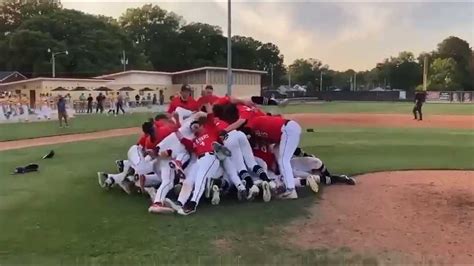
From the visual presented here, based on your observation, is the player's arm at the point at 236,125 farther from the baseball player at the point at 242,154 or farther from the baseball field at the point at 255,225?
the baseball field at the point at 255,225

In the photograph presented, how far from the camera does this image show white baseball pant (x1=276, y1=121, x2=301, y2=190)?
877 cm

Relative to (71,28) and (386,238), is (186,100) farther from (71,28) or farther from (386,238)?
(71,28)

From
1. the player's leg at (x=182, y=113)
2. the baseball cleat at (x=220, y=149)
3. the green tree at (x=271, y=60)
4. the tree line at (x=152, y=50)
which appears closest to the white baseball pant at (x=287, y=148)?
the baseball cleat at (x=220, y=149)

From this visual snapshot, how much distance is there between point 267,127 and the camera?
9008 millimetres

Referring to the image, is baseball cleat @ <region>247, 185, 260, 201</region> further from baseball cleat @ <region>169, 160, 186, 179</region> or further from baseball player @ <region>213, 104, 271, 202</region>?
baseball cleat @ <region>169, 160, 186, 179</region>

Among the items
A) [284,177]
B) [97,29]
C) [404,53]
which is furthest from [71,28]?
[284,177]

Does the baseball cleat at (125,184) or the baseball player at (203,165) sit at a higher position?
the baseball player at (203,165)

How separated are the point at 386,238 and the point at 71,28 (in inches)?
3589

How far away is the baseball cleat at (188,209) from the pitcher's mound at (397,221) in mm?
1438

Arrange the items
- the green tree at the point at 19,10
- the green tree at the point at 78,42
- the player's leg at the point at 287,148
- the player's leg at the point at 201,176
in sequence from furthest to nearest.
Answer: the green tree at the point at 19,10
the green tree at the point at 78,42
the player's leg at the point at 287,148
the player's leg at the point at 201,176

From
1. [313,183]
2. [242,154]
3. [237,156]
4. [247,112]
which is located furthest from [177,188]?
[313,183]

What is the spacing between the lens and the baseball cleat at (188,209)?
7.49 m

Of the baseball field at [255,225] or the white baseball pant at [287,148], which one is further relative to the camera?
the white baseball pant at [287,148]

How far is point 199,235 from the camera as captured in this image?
6484 mm
